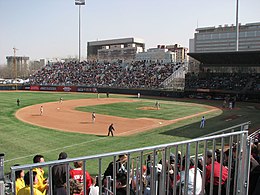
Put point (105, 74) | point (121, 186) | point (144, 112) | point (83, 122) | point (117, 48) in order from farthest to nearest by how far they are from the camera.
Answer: point (117, 48) < point (105, 74) < point (144, 112) < point (83, 122) < point (121, 186)

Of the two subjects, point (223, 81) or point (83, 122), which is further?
point (223, 81)

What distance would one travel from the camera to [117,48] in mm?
189250

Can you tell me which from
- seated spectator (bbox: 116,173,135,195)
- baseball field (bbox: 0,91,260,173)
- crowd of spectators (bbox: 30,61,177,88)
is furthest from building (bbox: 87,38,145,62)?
seated spectator (bbox: 116,173,135,195)

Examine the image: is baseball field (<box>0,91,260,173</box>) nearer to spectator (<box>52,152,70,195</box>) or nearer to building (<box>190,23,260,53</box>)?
spectator (<box>52,152,70,195</box>)

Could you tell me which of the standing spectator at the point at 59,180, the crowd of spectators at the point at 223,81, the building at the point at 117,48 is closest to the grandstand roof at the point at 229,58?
the crowd of spectators at the point at 223,81

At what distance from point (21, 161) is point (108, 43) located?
575 feet

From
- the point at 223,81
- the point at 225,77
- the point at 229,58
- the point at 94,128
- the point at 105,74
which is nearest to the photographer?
the point at 94,128

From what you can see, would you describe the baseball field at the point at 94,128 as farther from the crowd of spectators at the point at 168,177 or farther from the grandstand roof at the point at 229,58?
the grandstand roof at the point at 229,58

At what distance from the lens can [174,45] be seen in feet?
620

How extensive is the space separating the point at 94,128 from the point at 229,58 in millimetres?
32635

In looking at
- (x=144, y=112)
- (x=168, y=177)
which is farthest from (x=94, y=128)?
(x=168, y=177)

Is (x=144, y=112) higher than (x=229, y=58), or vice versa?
(x=229, y=58)

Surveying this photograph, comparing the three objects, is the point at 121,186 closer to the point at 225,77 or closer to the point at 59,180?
the point at 59,180

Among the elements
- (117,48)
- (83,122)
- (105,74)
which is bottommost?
(83,122)
